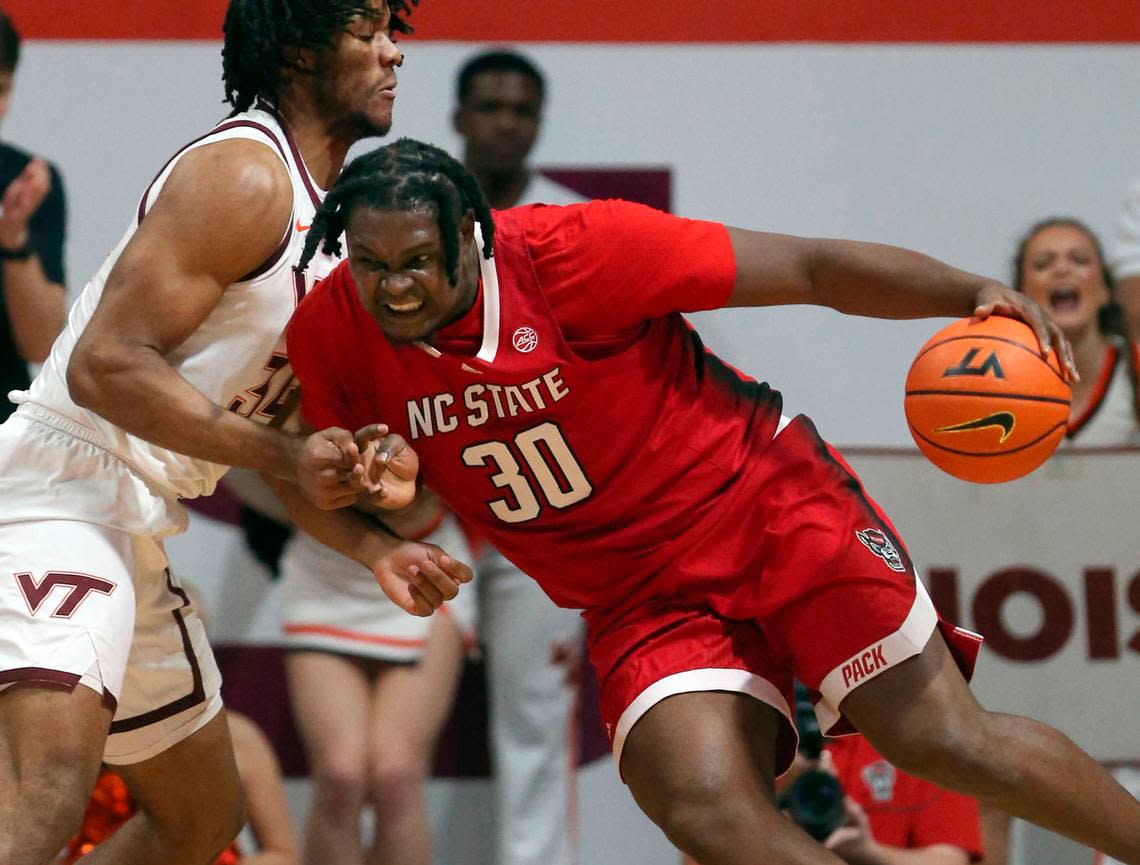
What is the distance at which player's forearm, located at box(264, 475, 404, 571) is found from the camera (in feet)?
10.2

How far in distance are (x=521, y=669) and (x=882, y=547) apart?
2229 millimetres

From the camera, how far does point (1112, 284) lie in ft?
17.6

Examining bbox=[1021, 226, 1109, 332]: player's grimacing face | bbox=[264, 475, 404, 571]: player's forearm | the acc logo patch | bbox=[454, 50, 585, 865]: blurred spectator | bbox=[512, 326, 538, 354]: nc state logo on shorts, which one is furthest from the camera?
bbox=[1021, 226, 1109, 332]: player's grimacing face

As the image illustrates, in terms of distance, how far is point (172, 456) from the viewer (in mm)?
3180

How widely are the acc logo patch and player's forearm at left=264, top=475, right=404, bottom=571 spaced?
2.15 m

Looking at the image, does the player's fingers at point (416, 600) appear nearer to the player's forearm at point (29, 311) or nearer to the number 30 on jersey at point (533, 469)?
the number 30 on jersey at point (533, 469)

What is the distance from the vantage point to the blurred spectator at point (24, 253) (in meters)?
5.24

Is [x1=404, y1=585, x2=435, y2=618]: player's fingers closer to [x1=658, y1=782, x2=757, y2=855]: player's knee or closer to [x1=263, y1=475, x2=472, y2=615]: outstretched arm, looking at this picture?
[x1=263, y1=475, x2=472, y2=615]: outstretched arm

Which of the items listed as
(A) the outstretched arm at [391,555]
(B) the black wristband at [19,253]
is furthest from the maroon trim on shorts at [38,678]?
(B) the black wristband at [19,253]

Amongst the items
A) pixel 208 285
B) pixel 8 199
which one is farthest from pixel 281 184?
pixel 8 199

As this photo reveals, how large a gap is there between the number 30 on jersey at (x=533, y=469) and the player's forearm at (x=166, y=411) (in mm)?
392

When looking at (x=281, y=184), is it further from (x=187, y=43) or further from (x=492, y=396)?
(x=187, y=43)

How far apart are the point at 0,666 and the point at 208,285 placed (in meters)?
0.79

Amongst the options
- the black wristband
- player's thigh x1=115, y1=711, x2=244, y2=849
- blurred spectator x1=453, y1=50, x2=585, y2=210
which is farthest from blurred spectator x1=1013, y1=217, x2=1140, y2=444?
the black wristband
